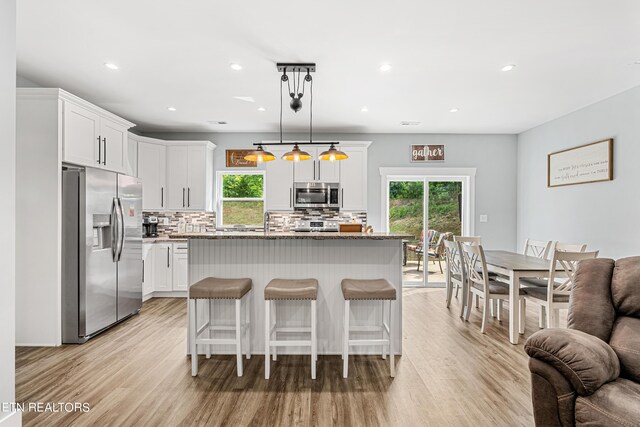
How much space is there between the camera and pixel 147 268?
4.92 m

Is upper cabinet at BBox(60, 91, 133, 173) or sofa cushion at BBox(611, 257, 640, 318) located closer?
sofa cushion at BBox(611, 257, 640, 318)

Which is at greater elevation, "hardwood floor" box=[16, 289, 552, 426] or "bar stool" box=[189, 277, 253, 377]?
"bar stool" box=[189, 277, 253, 377]

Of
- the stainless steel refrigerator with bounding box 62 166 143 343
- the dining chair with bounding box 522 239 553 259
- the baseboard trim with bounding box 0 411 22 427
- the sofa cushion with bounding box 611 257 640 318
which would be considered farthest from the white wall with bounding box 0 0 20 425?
the dining chair with bounding box 522 239 553 259

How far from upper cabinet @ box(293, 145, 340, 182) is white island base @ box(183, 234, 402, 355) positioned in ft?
8.77

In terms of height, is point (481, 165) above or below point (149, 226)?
above

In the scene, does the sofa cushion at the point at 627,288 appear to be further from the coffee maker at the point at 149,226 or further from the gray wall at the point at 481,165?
the coffee maker at the point at 149,226

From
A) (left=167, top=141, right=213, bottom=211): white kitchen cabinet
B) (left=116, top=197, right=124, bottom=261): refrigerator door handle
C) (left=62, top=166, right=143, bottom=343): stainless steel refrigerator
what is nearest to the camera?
(left=62, top=166, right=143, bottom=343): stainless steel refrigerator

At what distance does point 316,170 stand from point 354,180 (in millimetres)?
655

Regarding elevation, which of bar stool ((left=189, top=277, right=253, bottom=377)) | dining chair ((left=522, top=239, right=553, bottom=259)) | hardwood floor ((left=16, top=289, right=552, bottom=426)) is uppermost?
dining chair ((left=522, top=239, right=553, bottom=259))

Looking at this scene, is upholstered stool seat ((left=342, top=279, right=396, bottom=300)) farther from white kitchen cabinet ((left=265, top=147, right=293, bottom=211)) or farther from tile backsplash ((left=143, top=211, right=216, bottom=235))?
tile backsplash ((left=143, top=211, right=216, bottom=235))

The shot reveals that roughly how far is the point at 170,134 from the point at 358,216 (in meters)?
3.59

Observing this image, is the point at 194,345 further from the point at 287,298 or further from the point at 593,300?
the point at 593,300

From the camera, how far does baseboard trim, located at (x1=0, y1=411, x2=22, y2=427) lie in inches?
66.0

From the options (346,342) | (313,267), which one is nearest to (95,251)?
(313,267)
